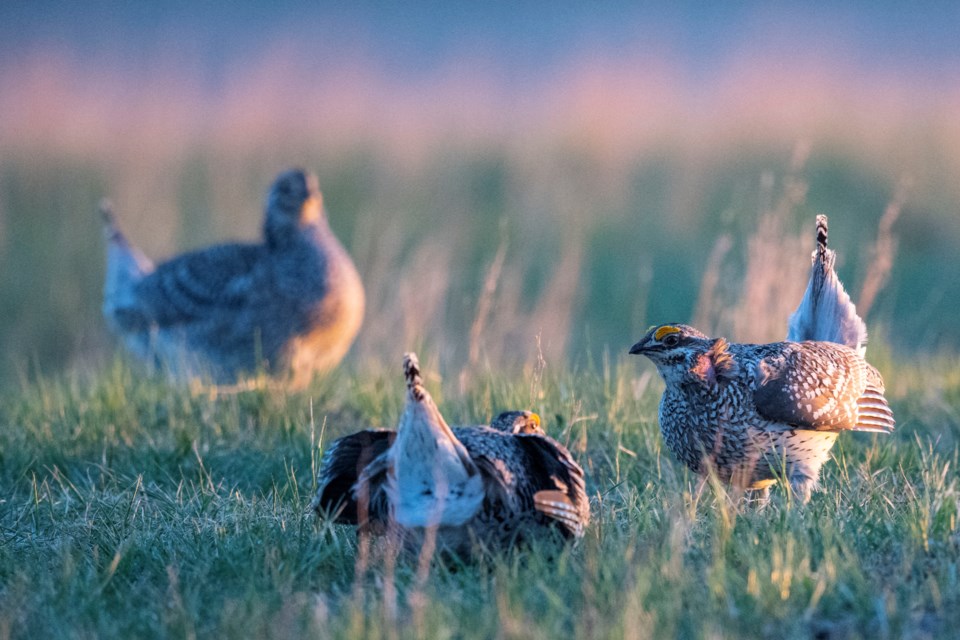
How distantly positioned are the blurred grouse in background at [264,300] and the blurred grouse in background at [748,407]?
9.77 feet

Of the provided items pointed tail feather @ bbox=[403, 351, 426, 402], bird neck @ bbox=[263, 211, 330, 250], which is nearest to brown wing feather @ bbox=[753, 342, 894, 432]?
pointed tail feather @ bbox=[403, 351, 426, 402]

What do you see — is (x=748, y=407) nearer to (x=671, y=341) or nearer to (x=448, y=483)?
(x=671, y=341)

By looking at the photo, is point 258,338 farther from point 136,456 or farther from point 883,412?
point 883,412

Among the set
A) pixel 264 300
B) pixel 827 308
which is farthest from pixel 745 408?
pixel 264 300

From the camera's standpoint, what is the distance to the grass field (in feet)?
10.5

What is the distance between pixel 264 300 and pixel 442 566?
3.94 m

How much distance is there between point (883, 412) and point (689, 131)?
9.85 meters

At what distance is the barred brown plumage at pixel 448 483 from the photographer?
3.48 m

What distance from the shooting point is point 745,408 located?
4.49m

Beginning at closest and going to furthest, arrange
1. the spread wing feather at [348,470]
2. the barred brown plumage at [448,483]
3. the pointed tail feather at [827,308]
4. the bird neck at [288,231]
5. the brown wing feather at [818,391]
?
the barred brown plumage at [448,483] < the spread wing feather at [348,470] < the brown wing feather at [818,391] < the pointed tail feather at [827,308] < the bird neck at [288,231]

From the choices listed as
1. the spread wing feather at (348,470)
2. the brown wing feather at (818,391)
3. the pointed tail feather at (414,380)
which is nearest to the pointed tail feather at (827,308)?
the brown wing feather at (818,391)

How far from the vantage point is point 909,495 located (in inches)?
161

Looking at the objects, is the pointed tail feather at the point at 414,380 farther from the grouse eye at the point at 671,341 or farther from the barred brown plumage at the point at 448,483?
the grouse eye at the point at 671,341

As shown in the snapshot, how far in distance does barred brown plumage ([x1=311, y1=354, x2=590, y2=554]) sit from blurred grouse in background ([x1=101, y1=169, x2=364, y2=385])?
319 centimetres
